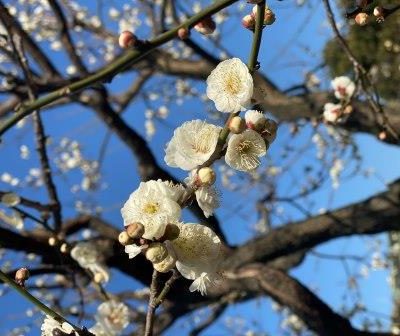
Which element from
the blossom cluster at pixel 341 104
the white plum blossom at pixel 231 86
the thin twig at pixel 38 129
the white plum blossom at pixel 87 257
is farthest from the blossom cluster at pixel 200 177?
the white plum blossom at pixel 87 257

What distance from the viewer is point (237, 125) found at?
3.24 ft

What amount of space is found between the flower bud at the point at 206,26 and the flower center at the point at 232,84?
0.11 m

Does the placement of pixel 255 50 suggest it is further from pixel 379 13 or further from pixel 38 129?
pixel 38 129

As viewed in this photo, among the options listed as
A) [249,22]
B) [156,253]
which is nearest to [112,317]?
[156,253]

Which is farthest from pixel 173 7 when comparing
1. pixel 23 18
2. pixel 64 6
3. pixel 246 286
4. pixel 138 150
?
pixel 246 286

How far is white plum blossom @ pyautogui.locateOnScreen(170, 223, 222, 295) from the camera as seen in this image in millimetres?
1036

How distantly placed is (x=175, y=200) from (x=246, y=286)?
2.17m

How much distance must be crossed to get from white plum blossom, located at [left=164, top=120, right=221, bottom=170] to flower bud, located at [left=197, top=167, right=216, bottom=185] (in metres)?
0.03

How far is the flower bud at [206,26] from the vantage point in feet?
3.62

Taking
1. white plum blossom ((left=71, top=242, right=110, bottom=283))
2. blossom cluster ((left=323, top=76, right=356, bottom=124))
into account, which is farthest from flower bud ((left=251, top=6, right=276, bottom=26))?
white plum blossom ((left=71, top=242, right=110, bottom=283))

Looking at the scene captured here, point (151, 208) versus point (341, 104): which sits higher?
point (341, 104)

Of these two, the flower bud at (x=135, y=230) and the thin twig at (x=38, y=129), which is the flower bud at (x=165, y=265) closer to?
the flower bud at (x=135, y=230)

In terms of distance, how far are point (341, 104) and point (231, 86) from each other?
1272mm

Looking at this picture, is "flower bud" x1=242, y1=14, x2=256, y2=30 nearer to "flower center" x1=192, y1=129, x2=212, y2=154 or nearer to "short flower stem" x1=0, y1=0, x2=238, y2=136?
"short flower stem" x1=0, y1=0, x2=238, y2=136
